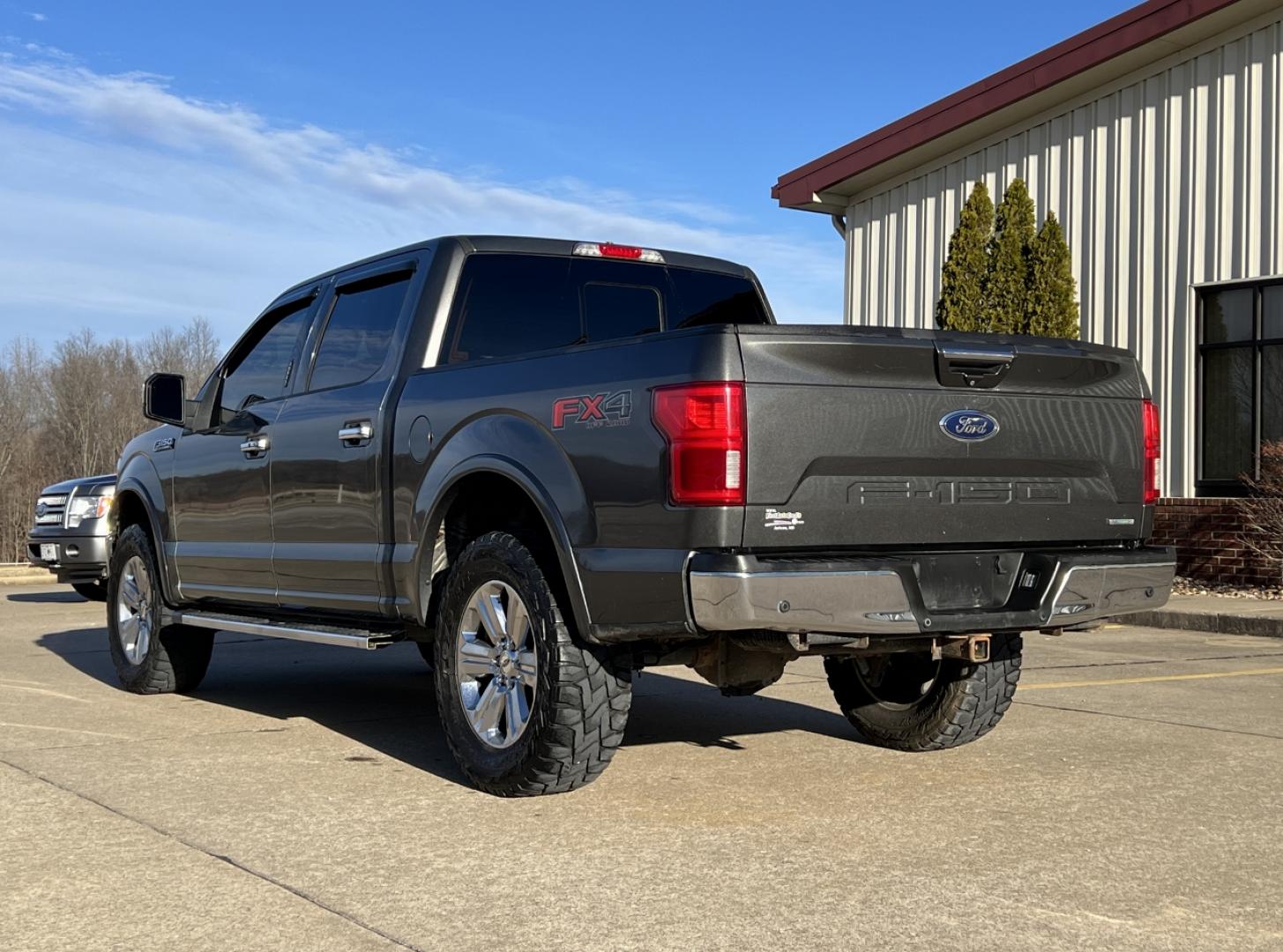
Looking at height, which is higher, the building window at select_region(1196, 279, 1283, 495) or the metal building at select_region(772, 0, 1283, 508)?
the metal building at select_region(772, 0, 1283, 508)

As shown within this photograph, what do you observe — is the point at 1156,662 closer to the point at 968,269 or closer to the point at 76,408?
the point at 968,269

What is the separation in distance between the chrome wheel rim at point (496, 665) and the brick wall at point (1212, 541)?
34.1 feet

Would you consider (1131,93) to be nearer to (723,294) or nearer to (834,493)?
(723,294)

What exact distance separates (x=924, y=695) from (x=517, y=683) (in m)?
1.87

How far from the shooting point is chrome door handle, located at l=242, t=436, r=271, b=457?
696 centimetres

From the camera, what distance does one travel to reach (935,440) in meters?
5.00

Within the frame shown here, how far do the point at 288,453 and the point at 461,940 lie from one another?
356 cm

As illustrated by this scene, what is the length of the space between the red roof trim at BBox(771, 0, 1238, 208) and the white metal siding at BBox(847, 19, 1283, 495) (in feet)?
1.96

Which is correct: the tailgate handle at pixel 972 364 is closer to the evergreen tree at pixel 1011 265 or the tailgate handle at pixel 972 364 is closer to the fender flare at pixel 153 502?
the fender flare at pixel 153 502

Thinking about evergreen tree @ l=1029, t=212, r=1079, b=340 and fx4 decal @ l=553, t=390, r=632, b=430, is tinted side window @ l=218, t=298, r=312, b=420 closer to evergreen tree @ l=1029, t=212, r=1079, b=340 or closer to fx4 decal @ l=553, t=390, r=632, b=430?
fx4 decal @ l=553, t=390, r=632, b=430

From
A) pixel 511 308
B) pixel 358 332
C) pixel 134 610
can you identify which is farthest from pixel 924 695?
pixel 134 610

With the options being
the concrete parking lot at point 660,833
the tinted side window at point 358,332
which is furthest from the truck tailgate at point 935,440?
the tinted side window at point 358,332

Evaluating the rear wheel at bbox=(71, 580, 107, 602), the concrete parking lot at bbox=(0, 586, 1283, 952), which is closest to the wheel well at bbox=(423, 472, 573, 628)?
the concrete parking lot at bbox=(0, 586, 1283, 952)

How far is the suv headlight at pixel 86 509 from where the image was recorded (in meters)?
14.0
